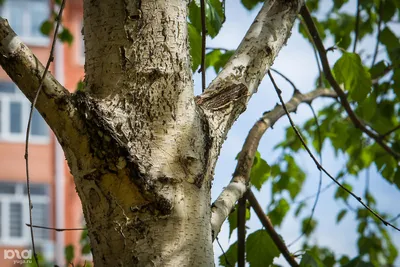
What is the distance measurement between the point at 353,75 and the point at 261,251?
45 centimetres

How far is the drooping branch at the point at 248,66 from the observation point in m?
1.02

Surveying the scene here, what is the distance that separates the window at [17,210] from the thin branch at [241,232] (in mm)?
9116

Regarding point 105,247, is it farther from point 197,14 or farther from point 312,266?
point 197,14

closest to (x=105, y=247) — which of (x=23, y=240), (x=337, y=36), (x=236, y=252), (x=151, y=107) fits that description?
(x=151, y=107)

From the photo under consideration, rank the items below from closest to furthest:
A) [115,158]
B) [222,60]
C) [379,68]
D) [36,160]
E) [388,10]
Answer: [115,158] < [222,60] < [379,68] < [388,10] < [36,160]

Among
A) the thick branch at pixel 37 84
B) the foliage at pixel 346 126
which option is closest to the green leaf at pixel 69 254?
the foliage at pixel 346 126

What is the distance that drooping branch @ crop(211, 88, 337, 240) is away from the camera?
107 centimetres

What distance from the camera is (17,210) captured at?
10.8 metres

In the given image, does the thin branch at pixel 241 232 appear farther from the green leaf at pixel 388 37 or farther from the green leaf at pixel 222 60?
the green leaf at pixel 388 37

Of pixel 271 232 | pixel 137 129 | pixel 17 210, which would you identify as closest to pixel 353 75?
pixel 271 232

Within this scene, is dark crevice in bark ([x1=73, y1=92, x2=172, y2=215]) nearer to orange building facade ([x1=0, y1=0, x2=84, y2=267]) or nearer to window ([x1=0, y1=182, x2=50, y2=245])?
orange building facade ([x1=0, y1=0, x2=84, y2=267])

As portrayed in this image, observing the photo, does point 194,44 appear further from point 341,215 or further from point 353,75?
point 341,215

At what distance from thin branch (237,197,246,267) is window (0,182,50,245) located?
9116 mm

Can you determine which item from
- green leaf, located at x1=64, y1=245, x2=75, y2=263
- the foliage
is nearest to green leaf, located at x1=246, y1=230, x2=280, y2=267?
the foliage
